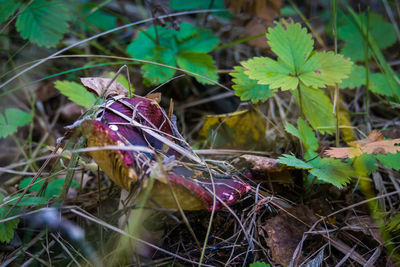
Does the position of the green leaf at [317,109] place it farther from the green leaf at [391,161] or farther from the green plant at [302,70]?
the green leaf at [391,161]

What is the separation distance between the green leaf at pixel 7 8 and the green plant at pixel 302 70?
1.32 meters

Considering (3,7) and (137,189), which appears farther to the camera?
(3,7)

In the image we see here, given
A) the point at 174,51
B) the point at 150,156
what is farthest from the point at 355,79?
the point at 150,156

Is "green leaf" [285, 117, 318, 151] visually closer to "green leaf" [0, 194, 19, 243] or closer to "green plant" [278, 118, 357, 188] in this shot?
"green plant" [278, 118, 357, 188]

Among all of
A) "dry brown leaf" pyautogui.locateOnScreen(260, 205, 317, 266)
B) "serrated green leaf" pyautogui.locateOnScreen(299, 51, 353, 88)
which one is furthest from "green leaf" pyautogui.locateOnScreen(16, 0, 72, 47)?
"dry brown leaf" pyautogui.locateOnScreen(260, 205, 317, 266)

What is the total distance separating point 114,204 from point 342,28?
199 cm

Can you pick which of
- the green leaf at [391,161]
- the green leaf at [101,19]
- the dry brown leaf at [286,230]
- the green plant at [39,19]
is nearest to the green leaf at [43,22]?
the green plant at [39,19]

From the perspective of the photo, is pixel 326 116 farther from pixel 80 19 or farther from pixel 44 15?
pixel 80 19

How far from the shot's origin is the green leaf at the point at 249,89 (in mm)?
1604

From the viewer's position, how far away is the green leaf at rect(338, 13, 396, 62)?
86.4 inches

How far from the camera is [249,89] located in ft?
5.37

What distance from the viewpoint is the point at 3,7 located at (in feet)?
5.94

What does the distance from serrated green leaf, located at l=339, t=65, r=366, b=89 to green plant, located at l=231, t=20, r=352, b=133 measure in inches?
14.5

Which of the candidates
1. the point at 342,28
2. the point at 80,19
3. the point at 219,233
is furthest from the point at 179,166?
the point at 342,28
